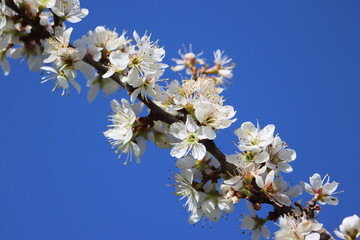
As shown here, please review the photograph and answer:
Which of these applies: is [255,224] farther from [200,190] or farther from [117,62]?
[117,62]

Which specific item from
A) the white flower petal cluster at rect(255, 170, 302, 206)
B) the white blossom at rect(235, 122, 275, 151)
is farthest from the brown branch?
the white blossom at rect(235, 122, 275, 151)

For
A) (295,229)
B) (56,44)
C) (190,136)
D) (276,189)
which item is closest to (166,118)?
(190,136)

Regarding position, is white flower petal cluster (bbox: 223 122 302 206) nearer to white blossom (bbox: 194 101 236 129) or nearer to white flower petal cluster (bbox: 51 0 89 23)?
white blossom (bbox: 194 101 236 129)

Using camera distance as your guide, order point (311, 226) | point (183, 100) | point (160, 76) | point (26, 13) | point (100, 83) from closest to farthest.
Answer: point (311, 226), point (183, 100), point (160, 76), point (26, 13), point (100, 83)

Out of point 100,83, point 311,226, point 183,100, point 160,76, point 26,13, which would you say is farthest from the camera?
point 100,83

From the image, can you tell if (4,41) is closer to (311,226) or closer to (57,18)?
(57,18)

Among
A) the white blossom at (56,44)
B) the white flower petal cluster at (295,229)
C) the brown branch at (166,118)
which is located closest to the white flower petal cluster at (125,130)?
Result: the brown branch at (166,118)

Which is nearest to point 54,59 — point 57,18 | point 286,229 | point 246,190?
point 57,18

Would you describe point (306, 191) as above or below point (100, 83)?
below
